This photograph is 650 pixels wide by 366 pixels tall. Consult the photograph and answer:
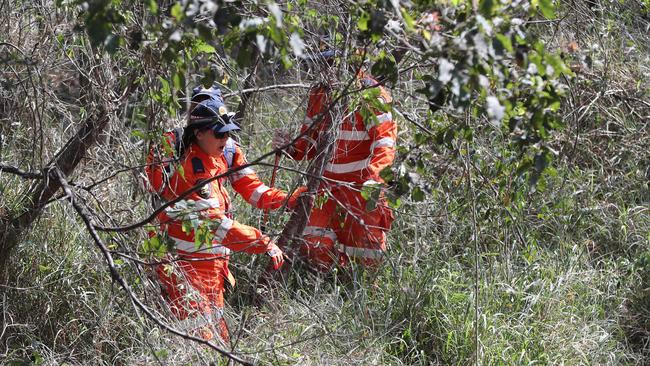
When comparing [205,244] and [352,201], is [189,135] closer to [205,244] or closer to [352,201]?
[205,244]

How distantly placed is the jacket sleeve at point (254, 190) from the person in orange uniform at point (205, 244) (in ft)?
0.55

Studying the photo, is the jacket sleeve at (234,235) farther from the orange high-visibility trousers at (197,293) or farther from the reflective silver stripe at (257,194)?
→ the reflective silver stripe at (257,194)

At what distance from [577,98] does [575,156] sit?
0.59m

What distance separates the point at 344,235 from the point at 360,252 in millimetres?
222

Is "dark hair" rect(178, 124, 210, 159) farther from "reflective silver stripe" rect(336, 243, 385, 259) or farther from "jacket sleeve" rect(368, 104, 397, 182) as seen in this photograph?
"reflective silver stripe" rect(336, 243, 385, 259)

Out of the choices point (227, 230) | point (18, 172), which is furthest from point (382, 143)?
point (18, 172)

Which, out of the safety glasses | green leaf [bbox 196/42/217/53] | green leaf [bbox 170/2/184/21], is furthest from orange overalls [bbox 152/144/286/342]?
green leaf [bbox 170/2/184/21]

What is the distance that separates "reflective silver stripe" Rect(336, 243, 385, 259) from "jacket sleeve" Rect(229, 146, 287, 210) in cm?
61

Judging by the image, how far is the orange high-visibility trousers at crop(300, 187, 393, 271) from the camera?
5.31 m

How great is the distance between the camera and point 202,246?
15.3 feet

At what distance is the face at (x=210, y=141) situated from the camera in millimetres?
4711

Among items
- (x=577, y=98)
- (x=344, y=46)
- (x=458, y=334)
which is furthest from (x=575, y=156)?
(x=344, y=46)

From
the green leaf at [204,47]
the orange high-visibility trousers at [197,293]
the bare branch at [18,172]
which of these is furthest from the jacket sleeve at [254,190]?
the green leaf at [204,47]

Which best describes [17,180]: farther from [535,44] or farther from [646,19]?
[646,19]
